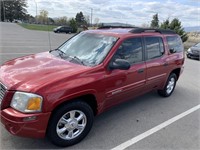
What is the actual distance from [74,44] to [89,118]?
1.68m

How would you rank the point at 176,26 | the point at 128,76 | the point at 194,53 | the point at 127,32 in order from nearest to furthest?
1. the point at 128,76
2. the point at 127,32
3. the point at 194,53
4. the point at 176,26

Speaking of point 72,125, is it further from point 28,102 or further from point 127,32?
point 127,32

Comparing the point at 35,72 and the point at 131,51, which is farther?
the point at 131,51

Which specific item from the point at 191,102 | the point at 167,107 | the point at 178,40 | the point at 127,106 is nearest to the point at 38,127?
the point at 127,106

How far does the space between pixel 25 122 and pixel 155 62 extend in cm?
312

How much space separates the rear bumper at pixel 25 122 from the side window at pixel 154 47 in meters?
2.68

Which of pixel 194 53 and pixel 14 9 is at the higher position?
pixel 14 9

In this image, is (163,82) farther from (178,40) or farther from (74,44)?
(74,44)

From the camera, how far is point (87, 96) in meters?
3.38

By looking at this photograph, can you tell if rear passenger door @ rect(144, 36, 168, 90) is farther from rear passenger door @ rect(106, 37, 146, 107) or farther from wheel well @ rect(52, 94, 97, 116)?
wheel well @ rect(52, 94, 97, 116)

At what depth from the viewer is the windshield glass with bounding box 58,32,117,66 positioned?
3.67 metres

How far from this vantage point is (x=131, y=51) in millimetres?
4129

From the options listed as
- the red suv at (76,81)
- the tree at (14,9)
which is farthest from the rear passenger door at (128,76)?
the tree at (14,9)

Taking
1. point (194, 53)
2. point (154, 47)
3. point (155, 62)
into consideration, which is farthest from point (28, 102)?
point (194, 53)
